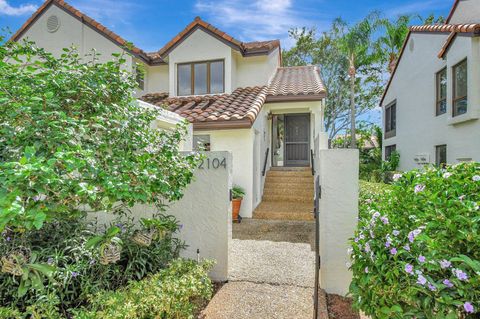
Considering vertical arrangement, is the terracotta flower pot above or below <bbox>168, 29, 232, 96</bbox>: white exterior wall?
below

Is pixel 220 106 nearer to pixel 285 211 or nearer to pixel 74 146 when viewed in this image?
pixel 285 211

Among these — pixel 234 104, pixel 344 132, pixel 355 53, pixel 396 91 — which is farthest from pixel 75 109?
pixel 344 132

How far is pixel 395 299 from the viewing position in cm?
254

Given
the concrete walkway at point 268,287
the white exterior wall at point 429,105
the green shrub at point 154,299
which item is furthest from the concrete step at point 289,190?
the green shrub at point 154,299

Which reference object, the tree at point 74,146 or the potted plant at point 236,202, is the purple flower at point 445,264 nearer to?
the tree at point 74,146

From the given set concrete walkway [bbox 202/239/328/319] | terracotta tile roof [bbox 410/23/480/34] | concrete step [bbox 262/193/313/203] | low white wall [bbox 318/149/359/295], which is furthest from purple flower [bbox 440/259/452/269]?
terracotta tile roof [bbox 410/23/480/34]

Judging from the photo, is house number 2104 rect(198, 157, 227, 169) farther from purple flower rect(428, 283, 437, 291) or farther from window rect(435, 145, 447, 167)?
window rect(435, 145, 447, 167)

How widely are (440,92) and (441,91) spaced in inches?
2.7

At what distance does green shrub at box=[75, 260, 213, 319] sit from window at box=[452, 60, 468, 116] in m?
13.6

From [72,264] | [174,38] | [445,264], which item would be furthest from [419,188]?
[174,38]

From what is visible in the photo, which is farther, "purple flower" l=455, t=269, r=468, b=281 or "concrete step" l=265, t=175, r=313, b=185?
"concrete step" l=265, t=175, r=313, b=185

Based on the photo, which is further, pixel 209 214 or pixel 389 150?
pixel 389 150

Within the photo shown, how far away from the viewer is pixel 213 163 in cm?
510

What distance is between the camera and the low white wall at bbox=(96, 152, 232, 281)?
16.4ft
